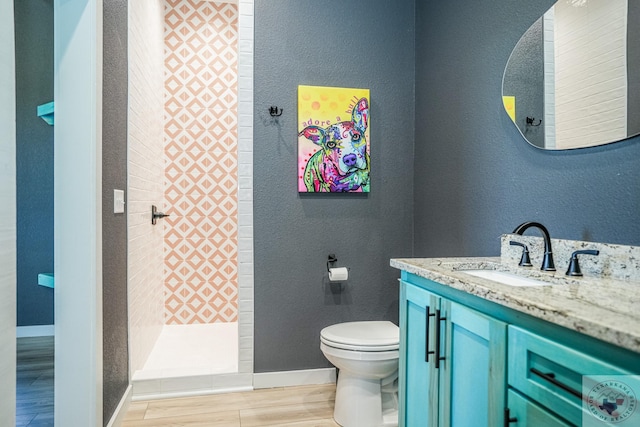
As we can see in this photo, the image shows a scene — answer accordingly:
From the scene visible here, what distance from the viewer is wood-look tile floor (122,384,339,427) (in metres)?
2.08

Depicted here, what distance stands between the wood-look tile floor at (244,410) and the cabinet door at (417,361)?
2.16 feet

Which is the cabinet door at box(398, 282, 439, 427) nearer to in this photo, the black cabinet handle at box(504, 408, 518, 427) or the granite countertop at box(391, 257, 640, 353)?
the granite countertop at box(391, 257, 640, 353)

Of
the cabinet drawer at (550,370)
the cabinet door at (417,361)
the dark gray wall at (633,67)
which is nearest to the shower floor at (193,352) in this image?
the cabinet door at (417,361)

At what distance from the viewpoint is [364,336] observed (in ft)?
6.77

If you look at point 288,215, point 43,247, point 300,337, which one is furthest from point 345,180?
point 43,247

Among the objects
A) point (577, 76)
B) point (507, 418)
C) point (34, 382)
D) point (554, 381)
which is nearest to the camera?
point (554, 381)

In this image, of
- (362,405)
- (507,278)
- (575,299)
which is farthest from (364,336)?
(575,299)

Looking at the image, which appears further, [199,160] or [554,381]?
[199,160]

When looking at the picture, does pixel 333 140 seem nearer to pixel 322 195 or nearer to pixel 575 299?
pixel 322 195

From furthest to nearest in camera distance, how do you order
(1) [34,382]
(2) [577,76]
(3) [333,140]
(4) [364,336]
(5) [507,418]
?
(3) [333,140], (1) [34,382], (4) [364,336], (2) [577,76], (5) [507,418]

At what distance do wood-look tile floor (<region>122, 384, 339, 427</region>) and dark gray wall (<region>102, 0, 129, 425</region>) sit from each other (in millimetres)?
214

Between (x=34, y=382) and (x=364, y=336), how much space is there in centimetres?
203

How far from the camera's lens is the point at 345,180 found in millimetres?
2541

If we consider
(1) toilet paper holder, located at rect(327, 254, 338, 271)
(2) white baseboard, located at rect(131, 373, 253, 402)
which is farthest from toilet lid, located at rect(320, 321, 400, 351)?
(2) white baseboard, located at rect(131, 373, 253, 402)
